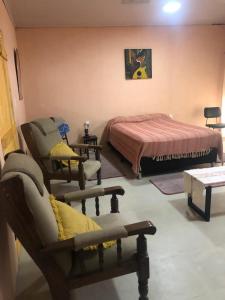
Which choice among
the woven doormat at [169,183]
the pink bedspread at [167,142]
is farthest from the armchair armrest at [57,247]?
the pink bedspread at [167,142]

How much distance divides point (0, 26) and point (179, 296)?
2.89 m

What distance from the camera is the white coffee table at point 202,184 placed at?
7.96 feet

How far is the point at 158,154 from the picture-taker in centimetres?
359

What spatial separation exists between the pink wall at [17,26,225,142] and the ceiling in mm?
238

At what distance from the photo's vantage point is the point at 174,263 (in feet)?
6.28

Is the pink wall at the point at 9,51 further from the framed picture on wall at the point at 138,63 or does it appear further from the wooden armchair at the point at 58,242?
the framed picture on wall at the point at 138,63

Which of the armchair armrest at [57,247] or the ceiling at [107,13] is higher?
the ceiling at [107,13]

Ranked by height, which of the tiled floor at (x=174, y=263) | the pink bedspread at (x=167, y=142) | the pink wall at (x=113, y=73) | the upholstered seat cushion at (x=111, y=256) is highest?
Result: the pink wall at (x=113, y=73)

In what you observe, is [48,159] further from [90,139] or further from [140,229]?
[90,139]

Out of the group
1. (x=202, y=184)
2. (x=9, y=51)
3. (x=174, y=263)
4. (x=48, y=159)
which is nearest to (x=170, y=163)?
(x=202, y=184)

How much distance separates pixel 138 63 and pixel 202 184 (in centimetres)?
349

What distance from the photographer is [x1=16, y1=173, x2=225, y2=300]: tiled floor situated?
1.65 meters

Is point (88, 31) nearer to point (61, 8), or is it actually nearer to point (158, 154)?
point (61, 8)

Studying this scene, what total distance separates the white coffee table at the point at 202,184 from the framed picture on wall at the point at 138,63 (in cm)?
308
